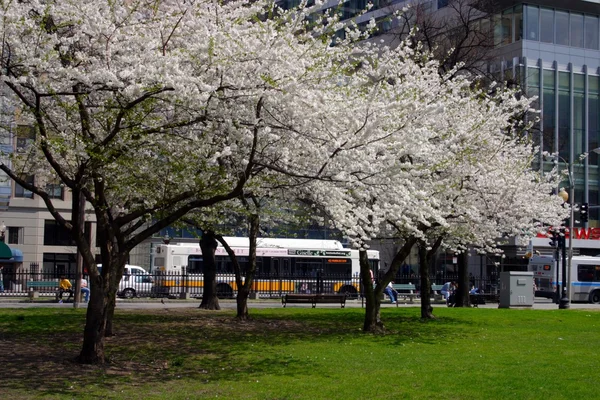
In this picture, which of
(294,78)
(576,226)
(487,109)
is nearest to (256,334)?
(294,78)

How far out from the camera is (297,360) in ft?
46.6

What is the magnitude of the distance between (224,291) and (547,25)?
104 ft

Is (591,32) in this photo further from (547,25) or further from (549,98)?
(549,98)

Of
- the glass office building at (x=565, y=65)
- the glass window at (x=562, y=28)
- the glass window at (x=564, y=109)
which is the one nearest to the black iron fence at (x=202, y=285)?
the glass office building at (x=565, y=65)

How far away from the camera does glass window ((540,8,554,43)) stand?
5488cm

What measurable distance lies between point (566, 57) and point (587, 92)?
3.01 metres

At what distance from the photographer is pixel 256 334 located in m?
18.7

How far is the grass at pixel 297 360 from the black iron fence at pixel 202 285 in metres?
16.8

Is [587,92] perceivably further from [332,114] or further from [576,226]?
[332,114]

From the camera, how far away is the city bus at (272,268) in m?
40.3

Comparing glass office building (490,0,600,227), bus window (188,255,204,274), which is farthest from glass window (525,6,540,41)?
bus window (188,255,204,274)

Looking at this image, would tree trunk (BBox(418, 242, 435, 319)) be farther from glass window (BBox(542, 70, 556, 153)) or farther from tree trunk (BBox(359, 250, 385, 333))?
glass window (BBox(542, 70, 556, 153))

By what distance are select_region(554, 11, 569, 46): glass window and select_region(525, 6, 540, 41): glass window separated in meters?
1.79

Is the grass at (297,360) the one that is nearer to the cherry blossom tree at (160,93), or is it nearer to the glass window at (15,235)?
the cherry blossom tree at (160,93)
